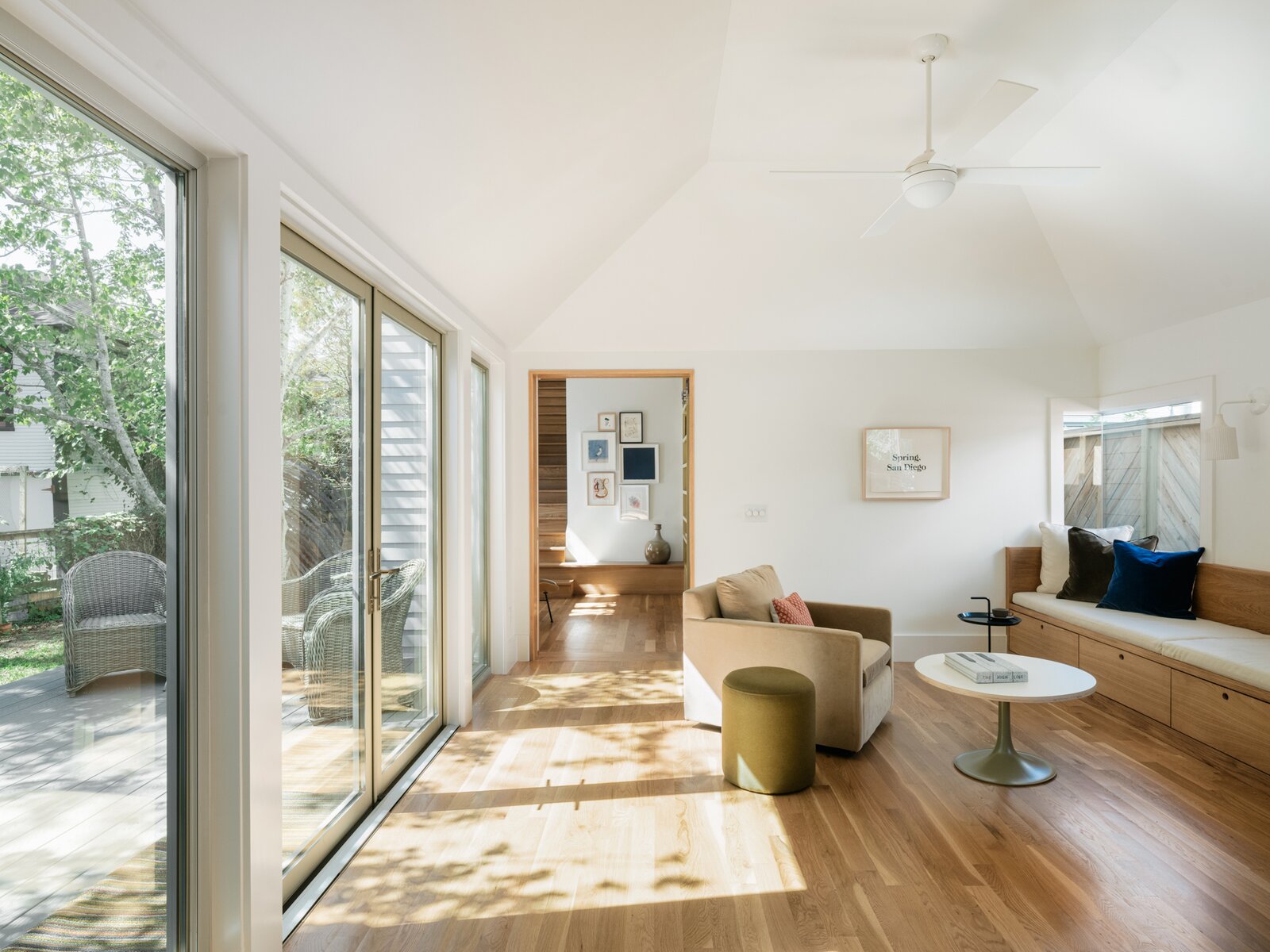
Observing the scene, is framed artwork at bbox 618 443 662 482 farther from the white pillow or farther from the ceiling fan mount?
the ceiling fan mount

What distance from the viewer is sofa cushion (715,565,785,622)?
3811 mm

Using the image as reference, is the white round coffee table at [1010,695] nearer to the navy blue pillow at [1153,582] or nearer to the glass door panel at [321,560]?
the navy blue pillow at [1153,582]

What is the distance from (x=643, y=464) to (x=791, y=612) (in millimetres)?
4550

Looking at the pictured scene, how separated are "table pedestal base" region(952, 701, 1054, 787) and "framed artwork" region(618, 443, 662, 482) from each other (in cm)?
522

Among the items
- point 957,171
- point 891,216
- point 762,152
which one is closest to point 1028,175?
point 957,171

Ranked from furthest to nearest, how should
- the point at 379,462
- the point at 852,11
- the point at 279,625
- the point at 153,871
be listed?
the point at 379,462 < the point at 852,11 < the point at 279,625 < the point at 153,871

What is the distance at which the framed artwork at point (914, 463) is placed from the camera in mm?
5238

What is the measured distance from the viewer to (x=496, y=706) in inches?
166

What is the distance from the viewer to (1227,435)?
3.92 meters

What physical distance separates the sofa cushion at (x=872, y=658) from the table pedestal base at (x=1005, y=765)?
53 centimetres

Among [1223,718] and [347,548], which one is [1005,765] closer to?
[1223,718]

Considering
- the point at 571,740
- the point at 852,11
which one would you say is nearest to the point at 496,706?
the point at 571,740

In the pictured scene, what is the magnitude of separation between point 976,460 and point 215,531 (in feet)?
16.4

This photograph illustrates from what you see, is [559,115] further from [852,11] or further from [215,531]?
[215,531]
